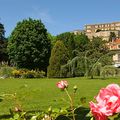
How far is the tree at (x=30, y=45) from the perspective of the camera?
5331 centimetres

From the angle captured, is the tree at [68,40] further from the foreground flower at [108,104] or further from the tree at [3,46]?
the foreground flower at [108,104]

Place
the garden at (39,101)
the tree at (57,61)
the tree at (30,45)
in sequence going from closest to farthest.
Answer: the garden at (39,101), the tree at (57,61), the tree at (30,45)

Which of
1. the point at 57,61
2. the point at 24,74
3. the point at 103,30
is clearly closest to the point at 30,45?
the point at 57,61

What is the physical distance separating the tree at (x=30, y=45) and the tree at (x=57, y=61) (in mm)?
6524

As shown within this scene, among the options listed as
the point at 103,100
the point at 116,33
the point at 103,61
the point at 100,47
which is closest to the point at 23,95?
the point at 103,100

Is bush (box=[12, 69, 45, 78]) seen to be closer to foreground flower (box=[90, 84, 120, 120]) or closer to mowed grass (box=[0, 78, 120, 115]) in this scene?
mowed grass (box=[0, 78, 120, 115])

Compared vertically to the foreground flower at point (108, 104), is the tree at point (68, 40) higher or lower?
higher

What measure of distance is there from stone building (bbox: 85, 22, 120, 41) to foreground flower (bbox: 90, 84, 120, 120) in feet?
416

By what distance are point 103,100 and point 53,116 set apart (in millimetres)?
1528

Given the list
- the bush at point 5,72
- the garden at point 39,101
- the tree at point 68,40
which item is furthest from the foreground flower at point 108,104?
the tree at point 68,40

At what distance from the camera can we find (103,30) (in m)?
136

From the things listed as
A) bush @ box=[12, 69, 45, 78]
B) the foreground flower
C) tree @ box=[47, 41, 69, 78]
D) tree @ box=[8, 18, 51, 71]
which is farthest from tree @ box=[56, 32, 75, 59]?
the foreground flower

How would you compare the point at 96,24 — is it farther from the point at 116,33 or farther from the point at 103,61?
the point at 103,61

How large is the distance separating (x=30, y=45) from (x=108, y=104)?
52.7 m
